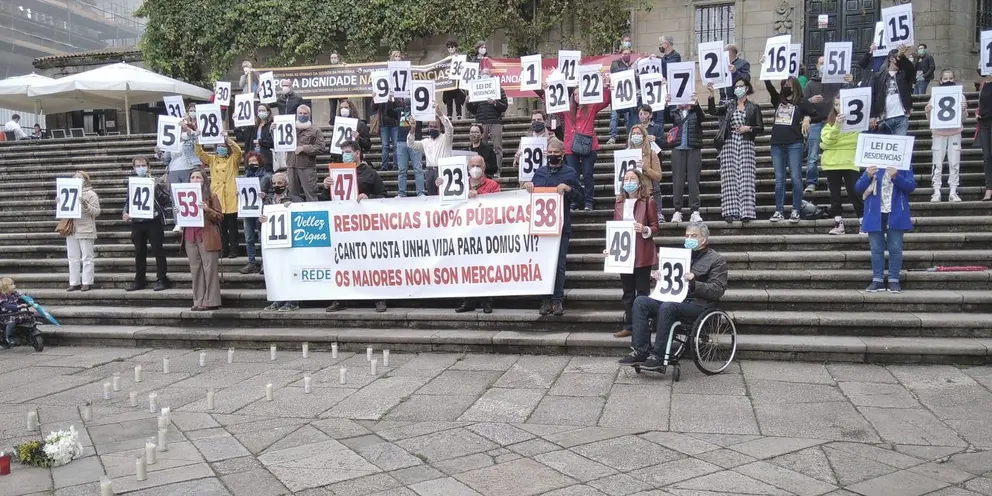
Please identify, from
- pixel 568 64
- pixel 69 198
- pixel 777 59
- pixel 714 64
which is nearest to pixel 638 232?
pixel 714 64

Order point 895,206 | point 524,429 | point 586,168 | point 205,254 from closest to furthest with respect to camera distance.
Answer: point 524,429, point 895,206, point 205,254, point 586,168

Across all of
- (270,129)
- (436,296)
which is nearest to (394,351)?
(436,296)

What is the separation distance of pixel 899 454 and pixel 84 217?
11.8m

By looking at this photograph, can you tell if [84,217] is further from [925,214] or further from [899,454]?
[925,214]

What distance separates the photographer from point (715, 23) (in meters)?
22.7

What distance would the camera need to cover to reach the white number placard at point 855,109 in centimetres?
1137

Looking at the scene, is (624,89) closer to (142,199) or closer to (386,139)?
(386,139)

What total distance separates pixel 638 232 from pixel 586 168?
3.58 meters

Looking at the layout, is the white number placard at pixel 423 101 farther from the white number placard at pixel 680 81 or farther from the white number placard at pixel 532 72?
the white number placard at pixel 680 81

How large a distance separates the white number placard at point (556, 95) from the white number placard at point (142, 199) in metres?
6.21

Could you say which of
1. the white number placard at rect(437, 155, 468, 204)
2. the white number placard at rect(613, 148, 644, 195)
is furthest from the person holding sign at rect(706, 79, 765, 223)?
the white number placard at rect(437, 155, 468, 204)

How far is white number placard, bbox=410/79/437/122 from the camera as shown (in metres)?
13.0

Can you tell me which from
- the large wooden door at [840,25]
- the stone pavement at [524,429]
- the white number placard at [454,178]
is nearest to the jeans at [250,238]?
the stone pavement at [524,429]

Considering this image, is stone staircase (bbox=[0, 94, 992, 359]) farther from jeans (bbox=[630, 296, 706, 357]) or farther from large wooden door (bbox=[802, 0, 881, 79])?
large wooden door (bbox=[802, 0, 881, 79])
